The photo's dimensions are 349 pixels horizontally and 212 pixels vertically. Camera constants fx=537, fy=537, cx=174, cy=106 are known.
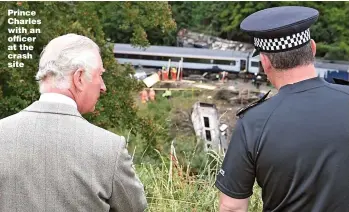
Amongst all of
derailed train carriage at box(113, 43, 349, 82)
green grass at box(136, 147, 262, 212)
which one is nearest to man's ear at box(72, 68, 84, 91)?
green grass at box(136, 147, 262, 212)

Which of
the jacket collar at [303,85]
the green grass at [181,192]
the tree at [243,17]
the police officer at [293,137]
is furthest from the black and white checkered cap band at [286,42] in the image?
the tree at [243,17]

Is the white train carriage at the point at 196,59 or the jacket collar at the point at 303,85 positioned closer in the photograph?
the jacket collar at the point at 303,85

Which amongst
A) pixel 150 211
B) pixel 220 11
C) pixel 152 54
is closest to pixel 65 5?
pixel 150 211

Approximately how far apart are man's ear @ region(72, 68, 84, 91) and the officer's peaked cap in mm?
553

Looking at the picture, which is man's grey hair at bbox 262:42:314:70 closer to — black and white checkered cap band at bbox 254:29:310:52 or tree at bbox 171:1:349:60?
black and white checkered cap band at bbox 254:29:310:52

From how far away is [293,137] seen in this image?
5.11ft

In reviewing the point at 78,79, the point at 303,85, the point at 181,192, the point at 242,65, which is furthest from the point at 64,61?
the point at 242,65

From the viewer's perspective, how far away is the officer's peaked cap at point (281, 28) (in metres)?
1.61

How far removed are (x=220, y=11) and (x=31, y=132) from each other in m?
26.0

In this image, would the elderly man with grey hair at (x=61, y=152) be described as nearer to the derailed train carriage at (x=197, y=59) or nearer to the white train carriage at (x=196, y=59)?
the derailed train carriage at (x=197, y=59)

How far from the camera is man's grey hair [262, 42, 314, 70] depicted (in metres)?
1.58

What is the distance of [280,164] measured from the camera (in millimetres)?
1575

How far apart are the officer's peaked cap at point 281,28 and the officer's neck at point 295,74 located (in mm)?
67

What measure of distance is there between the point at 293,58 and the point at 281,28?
11cm
